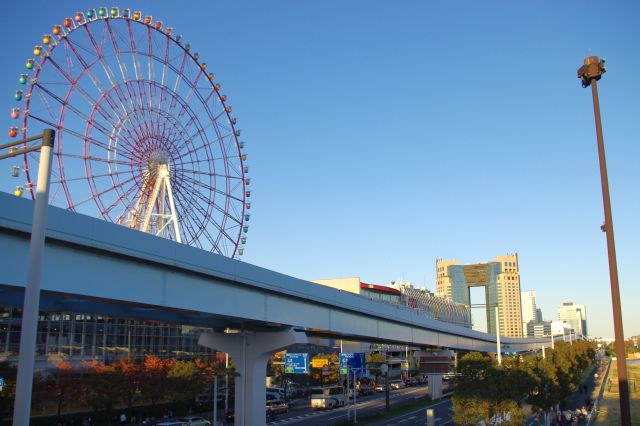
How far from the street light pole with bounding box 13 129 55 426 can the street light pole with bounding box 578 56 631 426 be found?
1185 cm

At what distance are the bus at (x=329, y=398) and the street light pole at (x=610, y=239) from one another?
5507cm

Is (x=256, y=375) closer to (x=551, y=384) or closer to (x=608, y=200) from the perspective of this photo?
(x=551, y=384)

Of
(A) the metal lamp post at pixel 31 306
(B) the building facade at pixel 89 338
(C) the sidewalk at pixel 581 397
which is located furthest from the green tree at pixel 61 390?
(C) the sidewalk at pixel 581 397

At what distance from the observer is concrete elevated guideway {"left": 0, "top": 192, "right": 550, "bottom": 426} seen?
20453 millimetres

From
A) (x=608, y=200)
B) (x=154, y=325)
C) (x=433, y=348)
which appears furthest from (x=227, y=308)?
(x=433, y=348)

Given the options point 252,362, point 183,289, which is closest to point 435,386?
point 252,362

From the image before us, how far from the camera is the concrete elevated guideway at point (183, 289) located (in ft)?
67.1

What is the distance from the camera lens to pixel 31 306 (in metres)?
11.6

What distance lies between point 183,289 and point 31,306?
1596 cm

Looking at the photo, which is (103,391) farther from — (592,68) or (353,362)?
(592,68)

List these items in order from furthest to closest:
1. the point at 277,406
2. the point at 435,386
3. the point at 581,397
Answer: the point at 581,397 → the point at 435,386 → the point at 277,406

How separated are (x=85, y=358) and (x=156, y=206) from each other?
86.8 ft

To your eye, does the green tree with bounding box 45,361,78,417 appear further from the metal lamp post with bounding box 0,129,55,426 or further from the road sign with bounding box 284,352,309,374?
the metal lamp post with bounding box 0,129,55,426

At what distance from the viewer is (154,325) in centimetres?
7219
